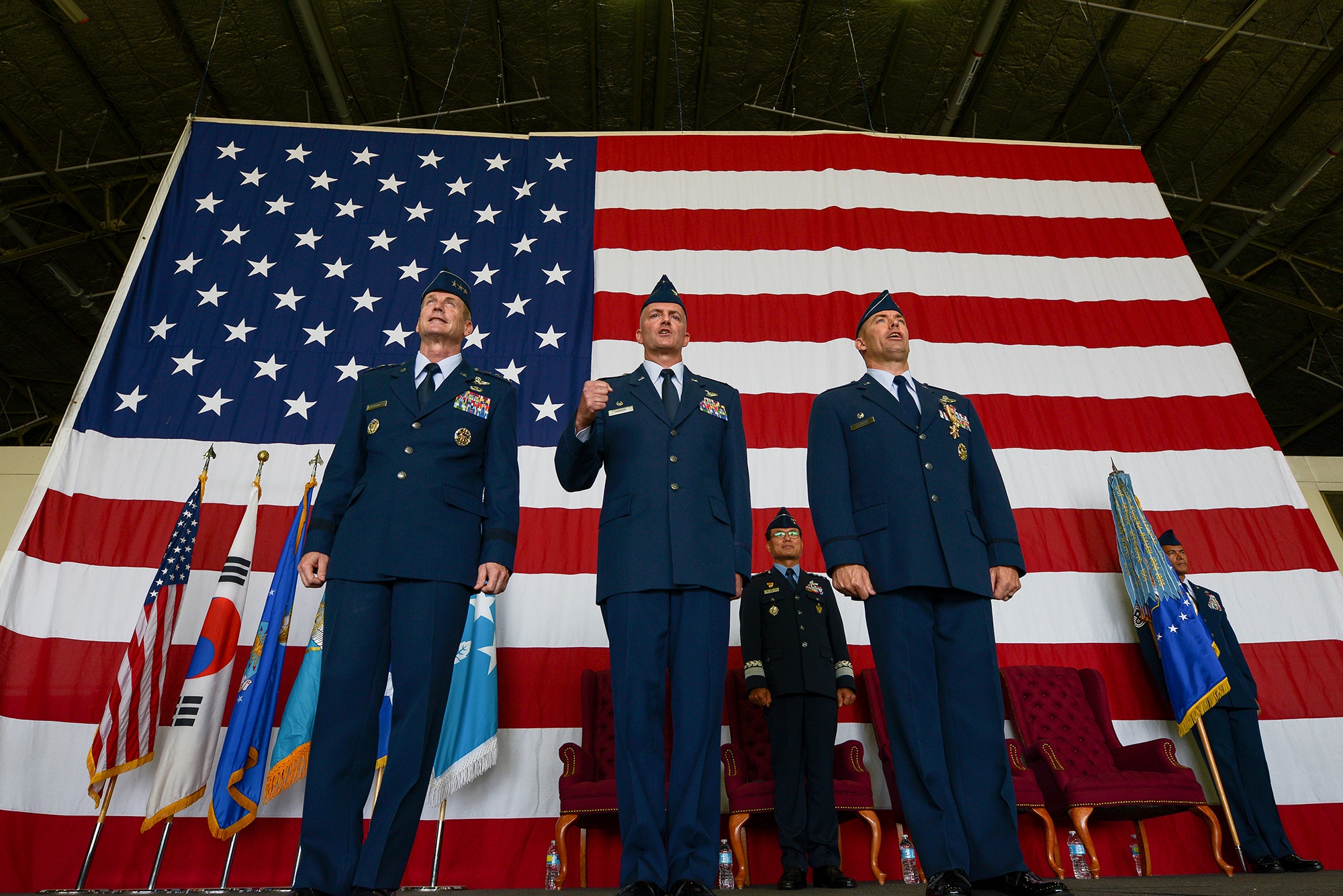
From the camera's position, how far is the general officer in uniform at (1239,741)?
3.64 meters

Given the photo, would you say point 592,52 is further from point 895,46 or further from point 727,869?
point 727,869

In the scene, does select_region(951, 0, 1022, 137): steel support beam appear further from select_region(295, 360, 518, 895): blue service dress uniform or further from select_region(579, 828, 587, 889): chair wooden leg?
select_region(579, 828, 587, 889): chair wooden leg

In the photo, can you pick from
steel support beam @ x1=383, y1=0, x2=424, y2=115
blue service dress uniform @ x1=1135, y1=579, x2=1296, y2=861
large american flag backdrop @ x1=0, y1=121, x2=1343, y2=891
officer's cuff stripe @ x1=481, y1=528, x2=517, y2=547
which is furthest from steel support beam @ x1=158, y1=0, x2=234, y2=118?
blue service dress uniform @ x1=1135, y1=579, x2=1296, y2=861

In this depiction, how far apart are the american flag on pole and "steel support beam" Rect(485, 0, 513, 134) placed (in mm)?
4466

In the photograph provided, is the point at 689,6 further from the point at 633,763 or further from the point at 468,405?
the point at 633,763

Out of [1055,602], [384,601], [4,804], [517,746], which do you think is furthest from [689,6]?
[4,804]

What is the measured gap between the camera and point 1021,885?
1770 millimetres

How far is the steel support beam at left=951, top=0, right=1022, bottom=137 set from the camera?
643 centimetres

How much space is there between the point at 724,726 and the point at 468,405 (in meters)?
2.21

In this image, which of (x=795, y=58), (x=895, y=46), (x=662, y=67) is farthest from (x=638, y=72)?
(x=895, y=46)

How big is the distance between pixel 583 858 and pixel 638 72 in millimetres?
5679

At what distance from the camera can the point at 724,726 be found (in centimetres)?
387

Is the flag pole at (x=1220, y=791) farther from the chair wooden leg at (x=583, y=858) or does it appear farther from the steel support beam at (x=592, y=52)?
the steel support beam at (x=592, y=52)

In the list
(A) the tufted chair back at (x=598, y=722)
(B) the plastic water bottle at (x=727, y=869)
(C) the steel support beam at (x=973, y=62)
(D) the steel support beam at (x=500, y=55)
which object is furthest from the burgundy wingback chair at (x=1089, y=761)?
(D) the steel support beam at (x=500, y=55)
